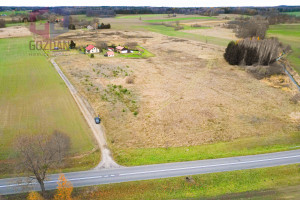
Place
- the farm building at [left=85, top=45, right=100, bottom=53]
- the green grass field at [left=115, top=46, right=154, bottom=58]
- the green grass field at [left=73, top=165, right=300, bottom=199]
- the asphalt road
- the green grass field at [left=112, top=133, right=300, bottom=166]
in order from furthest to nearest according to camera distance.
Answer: the farm building at [left=85, top=45, right=100, bottom=53], the green grass field at [left=115, top=46, right=154, bottom=58], the green grass field at [left=112, top=133, right=300, bottom=166], the asphalt road, the green grass field at [left=73, top=165, right=300, bottom=199]

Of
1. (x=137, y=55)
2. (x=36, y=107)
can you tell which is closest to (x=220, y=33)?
(x=137, y=55)

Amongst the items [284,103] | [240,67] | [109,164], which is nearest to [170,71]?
[240,67]

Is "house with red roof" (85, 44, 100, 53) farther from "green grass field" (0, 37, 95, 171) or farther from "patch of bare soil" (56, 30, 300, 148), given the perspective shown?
"green grass field" (0, 37, 95, 171)

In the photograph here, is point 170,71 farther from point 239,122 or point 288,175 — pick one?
point 288,175

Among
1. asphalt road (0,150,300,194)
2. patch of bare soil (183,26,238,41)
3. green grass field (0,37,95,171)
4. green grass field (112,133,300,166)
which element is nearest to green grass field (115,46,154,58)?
green grass field (0,37,95,171)

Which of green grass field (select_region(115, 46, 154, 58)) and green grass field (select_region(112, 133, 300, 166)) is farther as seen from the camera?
green grass field (select_region(115, 46, 154, 58))

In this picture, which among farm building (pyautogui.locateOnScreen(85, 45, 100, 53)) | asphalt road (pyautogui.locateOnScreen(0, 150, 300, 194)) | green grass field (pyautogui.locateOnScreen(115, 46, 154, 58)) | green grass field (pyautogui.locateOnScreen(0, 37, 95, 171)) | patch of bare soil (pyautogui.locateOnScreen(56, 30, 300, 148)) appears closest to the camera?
asphalt road (pyautogui.locateOnScreen(0, 150, 300, 194))

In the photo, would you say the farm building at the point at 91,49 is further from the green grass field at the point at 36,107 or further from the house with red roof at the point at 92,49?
the green grass field at the point at 36,107
